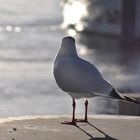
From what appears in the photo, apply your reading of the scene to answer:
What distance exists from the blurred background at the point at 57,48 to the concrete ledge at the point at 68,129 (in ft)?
12.4

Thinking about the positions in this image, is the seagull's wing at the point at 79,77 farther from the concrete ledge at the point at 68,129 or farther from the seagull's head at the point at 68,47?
the concrete ledge at the point at 68,129

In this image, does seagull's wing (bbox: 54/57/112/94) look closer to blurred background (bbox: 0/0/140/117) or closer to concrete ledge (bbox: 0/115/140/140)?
concrete ledge (bbox: 0/115/140/140)

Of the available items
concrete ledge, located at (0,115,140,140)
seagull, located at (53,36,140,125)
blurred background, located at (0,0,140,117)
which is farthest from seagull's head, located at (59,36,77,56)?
blurred background, located at (0,0,140,117)

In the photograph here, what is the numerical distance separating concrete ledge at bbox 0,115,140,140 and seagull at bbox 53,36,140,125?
49 cm

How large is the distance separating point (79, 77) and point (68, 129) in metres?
0.77

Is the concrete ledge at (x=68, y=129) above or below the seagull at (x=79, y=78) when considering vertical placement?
below

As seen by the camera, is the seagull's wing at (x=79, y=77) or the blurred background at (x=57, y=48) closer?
the seagull's wing at (x=79, y=77)

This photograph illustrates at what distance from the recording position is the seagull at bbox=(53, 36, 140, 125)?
978cm

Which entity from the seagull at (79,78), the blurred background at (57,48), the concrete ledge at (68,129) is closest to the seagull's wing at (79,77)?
the seagull at (79,78)

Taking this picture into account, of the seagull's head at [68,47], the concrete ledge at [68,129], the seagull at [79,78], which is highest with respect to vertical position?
the seagull's head at [68,47]

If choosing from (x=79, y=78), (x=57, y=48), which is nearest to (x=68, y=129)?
(x=79, y=78)

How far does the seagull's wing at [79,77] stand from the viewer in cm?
984

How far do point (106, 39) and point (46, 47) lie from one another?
25.0 feet

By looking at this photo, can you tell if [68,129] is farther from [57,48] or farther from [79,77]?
[57,48]
